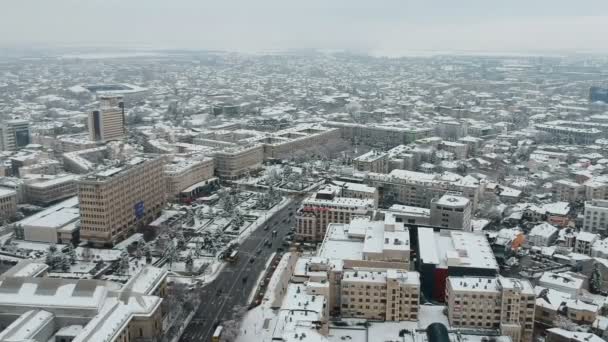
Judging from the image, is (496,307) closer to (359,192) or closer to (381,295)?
(381,295)

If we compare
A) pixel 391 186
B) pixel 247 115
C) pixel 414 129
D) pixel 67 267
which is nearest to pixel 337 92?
pixel 247 115

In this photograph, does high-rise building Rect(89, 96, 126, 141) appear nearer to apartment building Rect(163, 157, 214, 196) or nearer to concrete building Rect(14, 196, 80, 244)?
apartment building Rect(163, 157, 214, 196)

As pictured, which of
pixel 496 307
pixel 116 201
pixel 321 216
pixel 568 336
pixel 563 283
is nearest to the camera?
pixel 568 336

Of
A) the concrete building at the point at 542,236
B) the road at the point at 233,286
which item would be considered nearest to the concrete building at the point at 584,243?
the concrete building at the point at 542,236

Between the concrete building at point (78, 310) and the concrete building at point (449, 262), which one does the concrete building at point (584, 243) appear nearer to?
the concrete building at point (449, 262)

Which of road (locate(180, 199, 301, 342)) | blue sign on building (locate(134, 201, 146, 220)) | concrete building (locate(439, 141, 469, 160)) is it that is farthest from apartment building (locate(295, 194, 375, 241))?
concrete building (locate(439, 141, 469, 160))

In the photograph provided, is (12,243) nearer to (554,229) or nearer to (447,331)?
(447,331)

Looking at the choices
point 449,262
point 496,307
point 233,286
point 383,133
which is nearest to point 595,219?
point 449,262
